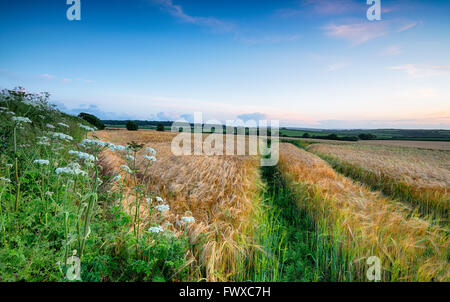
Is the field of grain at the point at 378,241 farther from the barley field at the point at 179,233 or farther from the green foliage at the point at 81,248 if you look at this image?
the green foliage at the point at 81,248

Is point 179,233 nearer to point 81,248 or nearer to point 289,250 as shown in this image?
point 81,248

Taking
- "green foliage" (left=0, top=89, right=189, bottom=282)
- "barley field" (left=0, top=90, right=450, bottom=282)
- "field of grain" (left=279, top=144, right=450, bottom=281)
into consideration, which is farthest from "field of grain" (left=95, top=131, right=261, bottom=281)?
"field of grain" (left=279, top=144, right=450, bottom=281)

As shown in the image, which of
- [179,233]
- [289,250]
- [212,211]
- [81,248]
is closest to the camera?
[81,248]

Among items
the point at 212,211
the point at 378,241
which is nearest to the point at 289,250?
the point at 378,241

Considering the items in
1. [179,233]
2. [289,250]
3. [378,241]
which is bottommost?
[289,250]

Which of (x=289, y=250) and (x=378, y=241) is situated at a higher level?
(x=378, y=241)

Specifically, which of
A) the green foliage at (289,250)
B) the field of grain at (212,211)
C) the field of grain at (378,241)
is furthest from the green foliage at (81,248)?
the field of grain at (378,241)

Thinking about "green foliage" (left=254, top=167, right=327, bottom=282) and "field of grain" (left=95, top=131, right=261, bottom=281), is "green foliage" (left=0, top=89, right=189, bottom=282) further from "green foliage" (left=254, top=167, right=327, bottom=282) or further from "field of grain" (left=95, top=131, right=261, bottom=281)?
"green foliage" (left=254, top=167, right=327, bottom=282)

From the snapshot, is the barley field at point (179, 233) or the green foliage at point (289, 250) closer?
the barley field at point (179, 233)

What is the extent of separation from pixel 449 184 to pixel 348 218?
635 centimetres

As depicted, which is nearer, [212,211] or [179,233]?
[179,233]

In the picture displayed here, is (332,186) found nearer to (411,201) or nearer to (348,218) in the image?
(348,218)
